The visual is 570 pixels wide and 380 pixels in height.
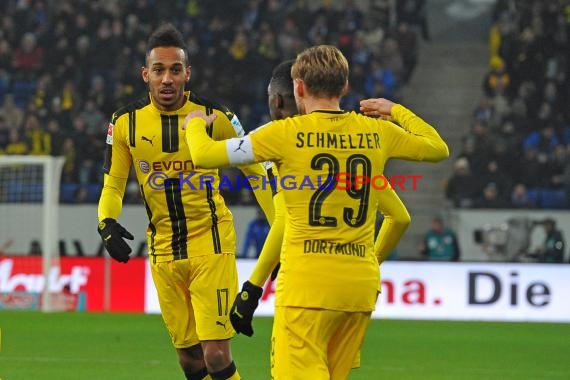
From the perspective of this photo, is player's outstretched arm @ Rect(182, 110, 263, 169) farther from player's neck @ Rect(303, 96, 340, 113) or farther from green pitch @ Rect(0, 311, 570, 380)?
green pitch @ Rect(0, 311, 570, 380)

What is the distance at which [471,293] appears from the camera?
50.0 ft

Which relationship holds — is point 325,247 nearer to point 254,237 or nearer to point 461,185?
point 254,237

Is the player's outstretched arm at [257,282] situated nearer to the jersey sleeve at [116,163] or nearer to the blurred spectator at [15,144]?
the jersey sleeve at [116,163]

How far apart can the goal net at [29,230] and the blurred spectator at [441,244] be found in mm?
5222

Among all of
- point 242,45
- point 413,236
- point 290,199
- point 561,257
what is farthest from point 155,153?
point 242,45

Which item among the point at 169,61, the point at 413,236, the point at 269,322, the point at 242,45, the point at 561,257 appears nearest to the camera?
the point at 169,61

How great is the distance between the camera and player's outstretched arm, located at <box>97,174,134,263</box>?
630cm

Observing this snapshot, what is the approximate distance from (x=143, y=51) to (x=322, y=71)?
17231mm

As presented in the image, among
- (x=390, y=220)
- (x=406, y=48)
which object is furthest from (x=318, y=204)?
(x=406, y=48)

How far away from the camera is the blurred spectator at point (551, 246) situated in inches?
634

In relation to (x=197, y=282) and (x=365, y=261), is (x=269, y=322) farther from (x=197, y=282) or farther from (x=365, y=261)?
(x=365, y=261)

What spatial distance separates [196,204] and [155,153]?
373mm

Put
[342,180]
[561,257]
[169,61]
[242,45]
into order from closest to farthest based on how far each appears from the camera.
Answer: [342,180] → [169,61] → [561,257] → [242,45]

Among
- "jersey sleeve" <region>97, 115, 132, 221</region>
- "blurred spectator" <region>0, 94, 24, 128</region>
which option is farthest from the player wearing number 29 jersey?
"blurred spectator" <region>0, 94, 24, 128</region>
